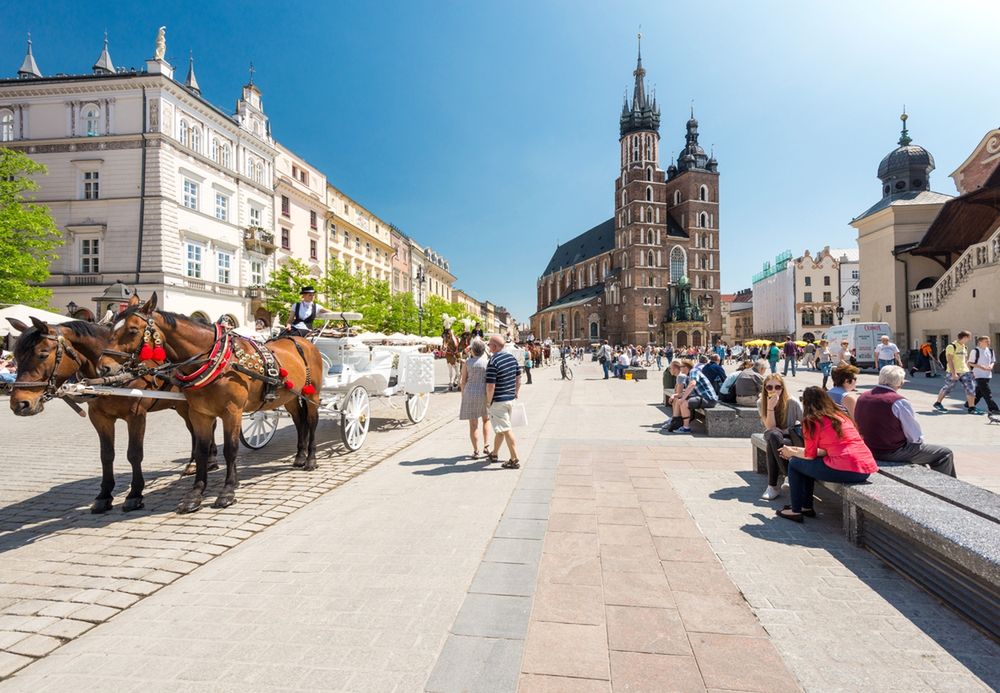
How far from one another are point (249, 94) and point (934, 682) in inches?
1568

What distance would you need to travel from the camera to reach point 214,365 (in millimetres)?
4902

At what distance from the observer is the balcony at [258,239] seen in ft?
99.8

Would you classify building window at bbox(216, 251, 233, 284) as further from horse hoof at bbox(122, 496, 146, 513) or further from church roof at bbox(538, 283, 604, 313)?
church roof at bbox(538, 283, 604, 313)

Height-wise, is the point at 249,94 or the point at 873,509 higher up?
the point at 249,94

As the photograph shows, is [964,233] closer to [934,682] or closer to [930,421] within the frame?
[930,421]

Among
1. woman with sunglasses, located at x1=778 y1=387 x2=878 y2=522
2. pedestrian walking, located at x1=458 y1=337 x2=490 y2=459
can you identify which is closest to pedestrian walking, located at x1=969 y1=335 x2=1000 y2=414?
woman with sunglasses, located at x1=778 y1=387 x2=878 y2=522

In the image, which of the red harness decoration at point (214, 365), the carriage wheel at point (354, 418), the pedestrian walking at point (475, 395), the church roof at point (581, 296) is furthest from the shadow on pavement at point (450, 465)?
the church roof at point (581, 296)

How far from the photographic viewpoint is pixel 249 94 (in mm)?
32656

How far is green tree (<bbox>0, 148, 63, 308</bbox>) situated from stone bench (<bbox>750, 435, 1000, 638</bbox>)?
1082 inches

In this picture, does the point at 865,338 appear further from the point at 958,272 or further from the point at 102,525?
the point at 102,525

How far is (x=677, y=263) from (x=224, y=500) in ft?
Result: 271

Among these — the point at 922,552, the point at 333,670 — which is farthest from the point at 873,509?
the point at 333,670

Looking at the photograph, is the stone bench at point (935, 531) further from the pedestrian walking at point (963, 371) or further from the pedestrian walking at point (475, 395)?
the pedestrian walking at point (963, 371)

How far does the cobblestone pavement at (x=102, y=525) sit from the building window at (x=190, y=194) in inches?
848
